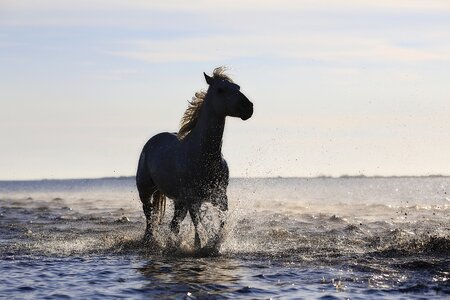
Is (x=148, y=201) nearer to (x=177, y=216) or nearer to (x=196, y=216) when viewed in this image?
(x=177, y=216)

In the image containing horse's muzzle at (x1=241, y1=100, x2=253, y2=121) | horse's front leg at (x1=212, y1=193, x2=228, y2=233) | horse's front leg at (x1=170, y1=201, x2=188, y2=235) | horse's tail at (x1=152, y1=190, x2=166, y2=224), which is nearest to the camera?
horse's muzzle at (x1=241, y1=100, x2=253, y2=121)

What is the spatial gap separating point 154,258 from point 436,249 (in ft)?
15.8

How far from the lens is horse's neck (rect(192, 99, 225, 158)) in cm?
1337

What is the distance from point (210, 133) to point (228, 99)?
0.69 m

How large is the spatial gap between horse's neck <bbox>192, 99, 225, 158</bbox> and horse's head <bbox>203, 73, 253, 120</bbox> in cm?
14

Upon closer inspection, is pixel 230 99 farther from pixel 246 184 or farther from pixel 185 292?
pixel 185 292

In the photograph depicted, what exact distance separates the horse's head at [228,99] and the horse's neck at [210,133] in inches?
5.5

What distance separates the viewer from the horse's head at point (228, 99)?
12914 millimetres

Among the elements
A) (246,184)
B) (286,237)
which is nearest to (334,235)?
(286,237)

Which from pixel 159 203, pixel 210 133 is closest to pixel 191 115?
pixel 210 133

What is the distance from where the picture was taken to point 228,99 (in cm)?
1309

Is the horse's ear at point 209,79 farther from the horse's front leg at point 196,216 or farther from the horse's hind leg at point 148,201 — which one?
the horse's hind leg at point 148,201

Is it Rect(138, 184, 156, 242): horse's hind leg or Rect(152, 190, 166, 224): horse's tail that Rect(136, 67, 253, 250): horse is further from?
Rect(152, 190, 166, 224): horse's tail

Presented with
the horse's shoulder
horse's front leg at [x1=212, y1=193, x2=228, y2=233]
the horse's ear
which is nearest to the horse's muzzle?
the horse's ear
